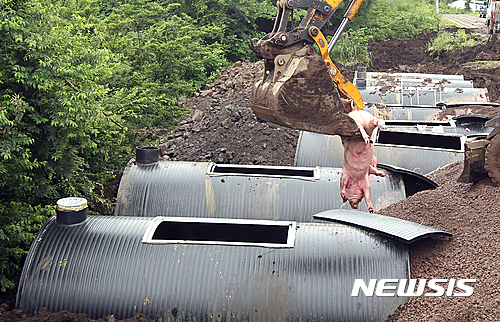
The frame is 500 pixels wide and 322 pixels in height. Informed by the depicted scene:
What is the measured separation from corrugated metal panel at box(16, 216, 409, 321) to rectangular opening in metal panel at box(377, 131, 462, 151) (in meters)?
5.97

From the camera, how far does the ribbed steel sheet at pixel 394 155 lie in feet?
33.5

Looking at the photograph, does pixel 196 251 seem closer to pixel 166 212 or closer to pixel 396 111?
pixel 166 212

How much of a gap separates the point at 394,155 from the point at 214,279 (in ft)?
20.3

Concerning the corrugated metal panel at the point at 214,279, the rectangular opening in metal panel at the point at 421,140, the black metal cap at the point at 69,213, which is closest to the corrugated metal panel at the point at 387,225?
the corrugated metal panel at the point at 214,279

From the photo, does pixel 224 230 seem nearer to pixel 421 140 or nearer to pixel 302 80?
pixel 302 80

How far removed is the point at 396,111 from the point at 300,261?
34.5 ft

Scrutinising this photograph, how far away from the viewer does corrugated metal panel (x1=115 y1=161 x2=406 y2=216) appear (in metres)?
8.40

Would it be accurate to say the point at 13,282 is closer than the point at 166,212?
Yes

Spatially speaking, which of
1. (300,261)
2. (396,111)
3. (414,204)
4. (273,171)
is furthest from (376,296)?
(396,111)

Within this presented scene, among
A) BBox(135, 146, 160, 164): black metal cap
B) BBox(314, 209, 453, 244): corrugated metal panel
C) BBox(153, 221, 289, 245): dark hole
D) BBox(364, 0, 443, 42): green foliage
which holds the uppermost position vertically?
BBox(364, 0, 443, 42): green foliage

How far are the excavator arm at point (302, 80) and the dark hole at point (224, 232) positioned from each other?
58.7 inches

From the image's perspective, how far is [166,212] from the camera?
28.0ft

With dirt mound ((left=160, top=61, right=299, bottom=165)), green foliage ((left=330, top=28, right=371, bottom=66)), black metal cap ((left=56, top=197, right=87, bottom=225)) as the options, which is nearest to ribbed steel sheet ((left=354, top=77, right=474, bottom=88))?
dirt mound ((left=160, top=61, right=299, bottom=165))

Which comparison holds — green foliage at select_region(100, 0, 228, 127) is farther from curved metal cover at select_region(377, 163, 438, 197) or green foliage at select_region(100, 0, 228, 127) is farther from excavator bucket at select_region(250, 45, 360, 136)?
curved metal cover at select_region(377, 163, 438, 197)
